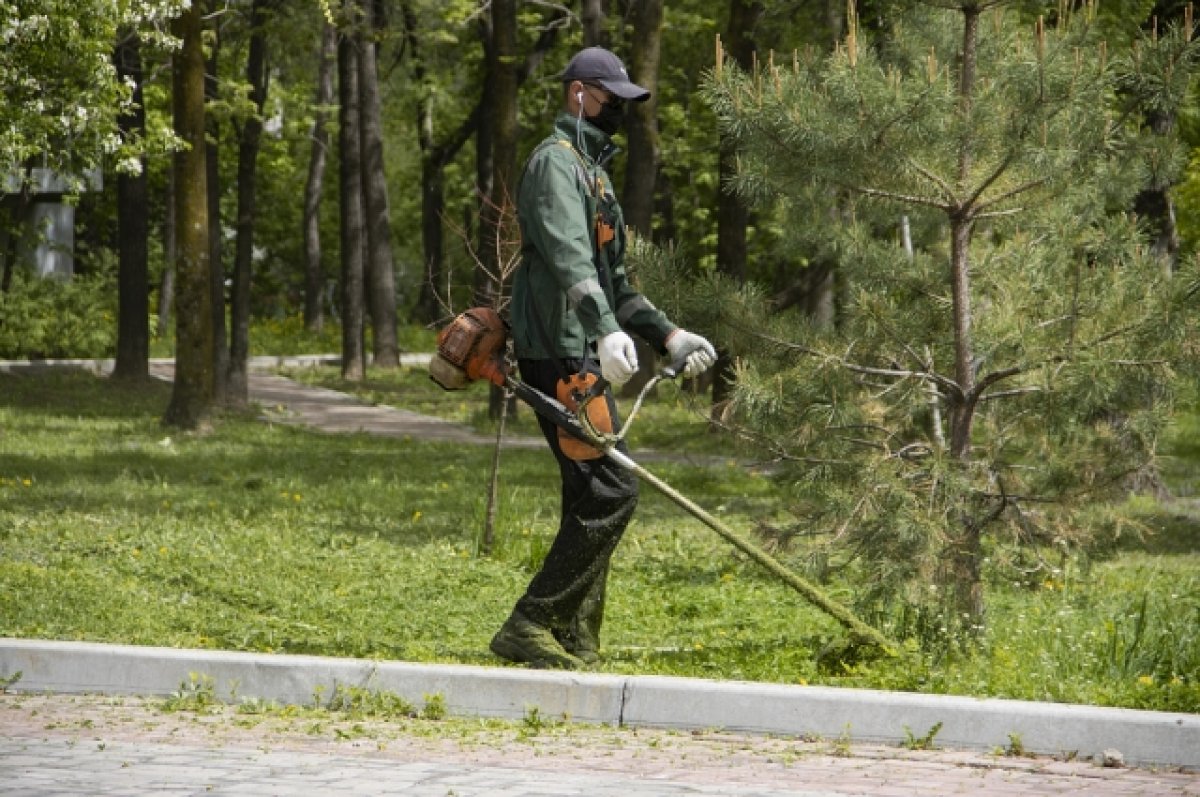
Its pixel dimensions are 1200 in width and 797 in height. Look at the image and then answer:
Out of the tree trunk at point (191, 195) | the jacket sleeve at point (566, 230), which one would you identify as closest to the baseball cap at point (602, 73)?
the jacket sleeve at point (566, 230)

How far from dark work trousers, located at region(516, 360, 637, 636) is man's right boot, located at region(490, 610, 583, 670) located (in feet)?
0.16

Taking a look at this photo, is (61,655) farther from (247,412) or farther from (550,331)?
(247,412)

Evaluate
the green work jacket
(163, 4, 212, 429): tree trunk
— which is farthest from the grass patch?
the green work jacket

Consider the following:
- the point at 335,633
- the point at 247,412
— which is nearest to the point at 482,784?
the point at 335,633

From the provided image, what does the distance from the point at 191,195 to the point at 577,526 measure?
46.1 feet

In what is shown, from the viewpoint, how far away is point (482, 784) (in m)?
5.47

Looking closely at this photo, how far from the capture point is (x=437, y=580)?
10.6 metres

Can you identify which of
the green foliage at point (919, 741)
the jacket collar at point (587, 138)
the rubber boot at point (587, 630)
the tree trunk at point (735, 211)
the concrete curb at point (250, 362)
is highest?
the tree trunk at point (735, 211)

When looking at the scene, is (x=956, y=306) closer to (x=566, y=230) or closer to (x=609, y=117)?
(x=609, y=117)

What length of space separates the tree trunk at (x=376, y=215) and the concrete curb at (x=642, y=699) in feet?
84.3

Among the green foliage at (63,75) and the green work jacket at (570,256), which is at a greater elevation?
the green foliage at (63,75)

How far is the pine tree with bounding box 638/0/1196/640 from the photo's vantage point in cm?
804

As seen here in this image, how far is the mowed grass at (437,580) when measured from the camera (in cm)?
728

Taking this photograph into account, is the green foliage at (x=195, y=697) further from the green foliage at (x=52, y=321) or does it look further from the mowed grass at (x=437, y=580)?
the green foliage at (x=52, y=321)
